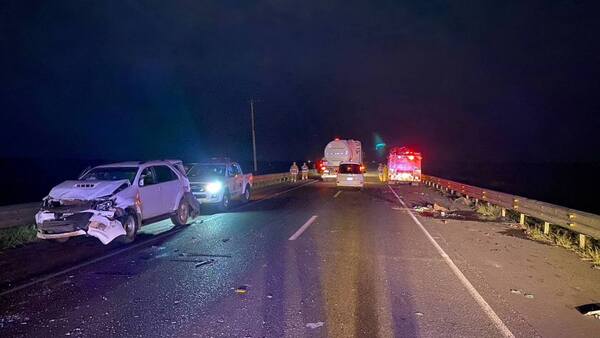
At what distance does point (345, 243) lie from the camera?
34.4ft

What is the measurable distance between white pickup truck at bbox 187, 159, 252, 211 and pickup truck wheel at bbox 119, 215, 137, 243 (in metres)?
6.44

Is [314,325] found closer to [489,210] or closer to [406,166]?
[489,210]

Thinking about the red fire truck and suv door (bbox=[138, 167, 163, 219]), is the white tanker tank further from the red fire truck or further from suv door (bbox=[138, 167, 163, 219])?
suv door (bbox=[138, 167, 163, 219])

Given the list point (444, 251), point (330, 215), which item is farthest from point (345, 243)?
point (330, 215)

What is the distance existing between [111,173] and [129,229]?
200cm

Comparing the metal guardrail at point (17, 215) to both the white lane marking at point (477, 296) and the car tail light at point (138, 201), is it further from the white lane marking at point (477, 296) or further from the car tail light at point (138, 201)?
the white lane marking at point (477, 296)

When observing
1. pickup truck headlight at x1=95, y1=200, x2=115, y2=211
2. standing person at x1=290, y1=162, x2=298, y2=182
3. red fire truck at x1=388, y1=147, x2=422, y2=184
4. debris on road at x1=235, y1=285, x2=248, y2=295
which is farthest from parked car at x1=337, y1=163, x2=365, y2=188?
debris on road at x1=235, y1=285, x2=248, y2=295

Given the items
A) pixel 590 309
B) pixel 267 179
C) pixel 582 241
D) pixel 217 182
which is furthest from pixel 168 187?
pixel 267 179

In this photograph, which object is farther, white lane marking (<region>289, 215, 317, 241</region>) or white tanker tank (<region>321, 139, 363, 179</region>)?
white tanker tank (<region>321, 139, 363, 179</region>)

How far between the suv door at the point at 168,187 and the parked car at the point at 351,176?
1737 centimetres

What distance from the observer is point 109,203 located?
9805 millimetres

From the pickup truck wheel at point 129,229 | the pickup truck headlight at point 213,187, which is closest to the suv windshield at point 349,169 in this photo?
the pickup truck headlight at point 213,187

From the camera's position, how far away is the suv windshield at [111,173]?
11445 millimetres

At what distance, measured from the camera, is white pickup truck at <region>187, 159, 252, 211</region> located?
17.1 meters
